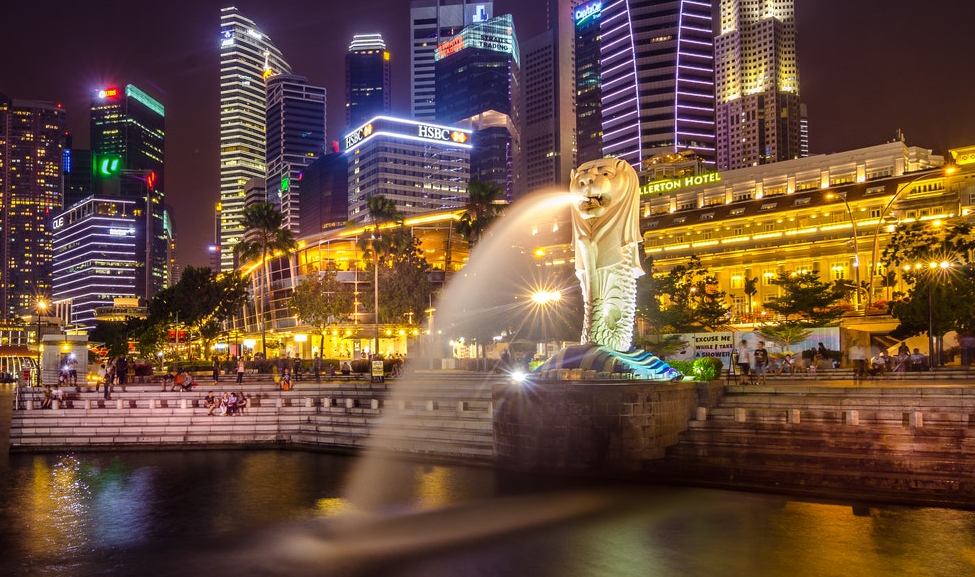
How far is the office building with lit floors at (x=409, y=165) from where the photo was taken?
18375cm

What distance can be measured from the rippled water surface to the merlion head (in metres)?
9.05

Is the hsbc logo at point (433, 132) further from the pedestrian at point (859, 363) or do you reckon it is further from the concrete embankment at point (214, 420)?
the pedestrian at point (859, 363)

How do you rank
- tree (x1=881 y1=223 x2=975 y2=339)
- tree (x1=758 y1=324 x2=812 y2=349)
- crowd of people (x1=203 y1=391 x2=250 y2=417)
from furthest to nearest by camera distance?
1. tree (x1=758 y1=324 x2=812 y2=349)
2. tree (x1=881 y1=223 x2=975 y2=339)
3. crowd of people (x1=203 y1=391 x2=250 y2=417)

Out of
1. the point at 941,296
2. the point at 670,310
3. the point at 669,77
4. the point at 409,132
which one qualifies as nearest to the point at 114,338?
the point at 670,310

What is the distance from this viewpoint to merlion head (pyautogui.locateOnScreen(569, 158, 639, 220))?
24203mm

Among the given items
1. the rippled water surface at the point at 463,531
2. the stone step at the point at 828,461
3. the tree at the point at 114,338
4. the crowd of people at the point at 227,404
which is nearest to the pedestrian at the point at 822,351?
the stone step at the point at 828,461

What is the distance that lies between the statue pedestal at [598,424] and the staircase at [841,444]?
36.9 inches

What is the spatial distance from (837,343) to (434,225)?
61.8 meters

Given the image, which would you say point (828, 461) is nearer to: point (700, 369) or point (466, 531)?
point (700, 369)

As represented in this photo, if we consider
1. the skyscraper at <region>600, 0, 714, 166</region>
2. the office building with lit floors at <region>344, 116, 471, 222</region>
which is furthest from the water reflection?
the office building with lit floors at <region>344, 116, 471, 222</region>

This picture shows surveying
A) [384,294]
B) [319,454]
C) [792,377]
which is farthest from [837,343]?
[384,294]

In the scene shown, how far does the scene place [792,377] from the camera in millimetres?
32969

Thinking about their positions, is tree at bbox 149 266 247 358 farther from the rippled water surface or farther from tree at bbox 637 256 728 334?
the rippled water surface

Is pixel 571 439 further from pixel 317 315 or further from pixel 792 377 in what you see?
pixel 317 315
